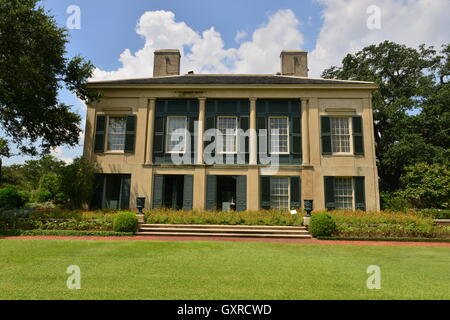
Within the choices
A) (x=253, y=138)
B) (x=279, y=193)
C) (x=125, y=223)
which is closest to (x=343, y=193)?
(x=279, y=193)

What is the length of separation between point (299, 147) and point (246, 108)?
4504 mm

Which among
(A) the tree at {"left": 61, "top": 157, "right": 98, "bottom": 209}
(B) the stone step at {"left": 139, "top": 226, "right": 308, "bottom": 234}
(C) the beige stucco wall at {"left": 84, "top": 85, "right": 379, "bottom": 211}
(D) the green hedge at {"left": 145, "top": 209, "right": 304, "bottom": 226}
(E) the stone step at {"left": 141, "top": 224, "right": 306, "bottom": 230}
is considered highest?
(C) the beige stucco wall at {"left": 84, "top": 85, "right": 379, "bottom": 211}

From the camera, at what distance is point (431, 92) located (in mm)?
22156

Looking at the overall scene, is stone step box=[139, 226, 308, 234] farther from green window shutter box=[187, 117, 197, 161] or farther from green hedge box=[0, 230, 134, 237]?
green window shutter box=[187, 117, 197, 161]

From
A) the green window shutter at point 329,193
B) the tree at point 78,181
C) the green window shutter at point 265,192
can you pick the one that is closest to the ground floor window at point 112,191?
the tree at point 78,181

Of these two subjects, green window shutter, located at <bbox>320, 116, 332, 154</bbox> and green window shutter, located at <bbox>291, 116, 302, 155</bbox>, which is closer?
green window shutter, located at <bbox>320, 116, 332, 154</bbox>

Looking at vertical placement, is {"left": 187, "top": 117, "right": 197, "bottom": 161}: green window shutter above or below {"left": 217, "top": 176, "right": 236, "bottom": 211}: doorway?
above

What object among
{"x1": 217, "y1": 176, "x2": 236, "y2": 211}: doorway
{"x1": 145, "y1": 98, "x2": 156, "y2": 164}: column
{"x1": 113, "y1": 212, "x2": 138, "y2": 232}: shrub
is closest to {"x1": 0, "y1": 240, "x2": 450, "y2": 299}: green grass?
{"x1": 113, "y1": 212, "x2": 138, "y2": 232}: shrub

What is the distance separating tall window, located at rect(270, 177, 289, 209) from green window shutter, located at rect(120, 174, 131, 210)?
9.45m

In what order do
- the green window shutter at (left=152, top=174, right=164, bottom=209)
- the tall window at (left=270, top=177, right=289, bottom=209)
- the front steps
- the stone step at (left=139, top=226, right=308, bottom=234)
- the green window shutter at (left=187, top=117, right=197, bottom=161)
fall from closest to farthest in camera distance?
the front steps
the stone step at (left=139, top=226, right=308, bottom=234)
the green window shutter at (left=152, top=174, right=164, bottom=209)
the tall window at (left=270, top=177, right=289, bottom=209)
the green window shutter at (left=187, top=117, right=197, bottom=161)

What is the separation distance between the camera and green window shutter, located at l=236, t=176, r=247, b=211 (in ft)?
59.3

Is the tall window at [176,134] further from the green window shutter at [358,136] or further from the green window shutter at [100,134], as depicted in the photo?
the green window shutter at [358,136]

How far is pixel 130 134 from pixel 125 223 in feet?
27.0

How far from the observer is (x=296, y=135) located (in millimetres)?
18891
